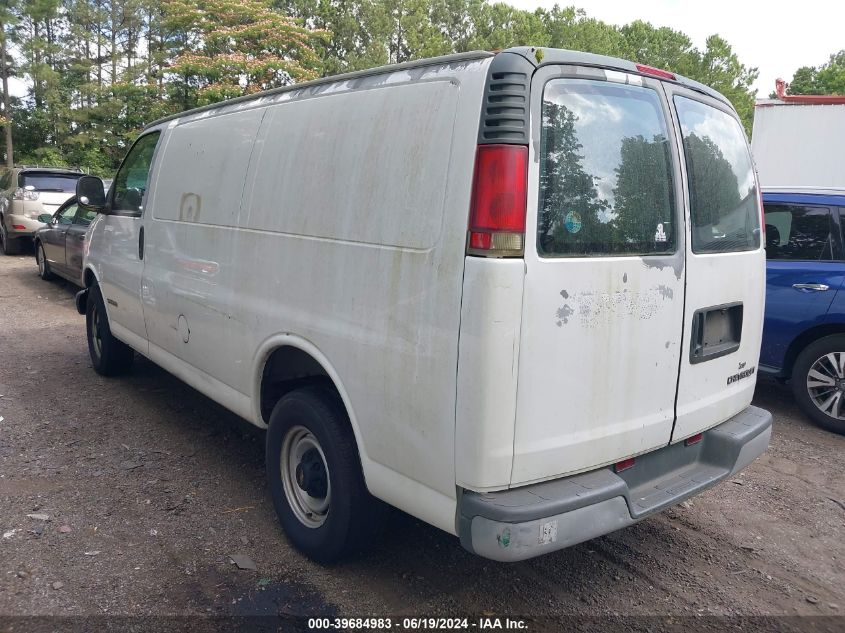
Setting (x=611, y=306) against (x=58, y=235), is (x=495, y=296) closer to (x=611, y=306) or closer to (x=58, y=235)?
(x=611, y=306)

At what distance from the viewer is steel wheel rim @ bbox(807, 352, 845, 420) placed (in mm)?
5383

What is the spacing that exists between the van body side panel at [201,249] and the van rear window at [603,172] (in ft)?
5.99

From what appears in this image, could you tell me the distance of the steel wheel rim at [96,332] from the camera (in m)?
6.21

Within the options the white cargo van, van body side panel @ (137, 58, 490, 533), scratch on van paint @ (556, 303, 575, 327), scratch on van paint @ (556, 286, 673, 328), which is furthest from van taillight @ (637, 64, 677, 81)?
scratch on van paint @ (556, 303, 575, 327)

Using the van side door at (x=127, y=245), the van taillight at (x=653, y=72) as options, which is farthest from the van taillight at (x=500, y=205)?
the van side door at (x=127, y=245)

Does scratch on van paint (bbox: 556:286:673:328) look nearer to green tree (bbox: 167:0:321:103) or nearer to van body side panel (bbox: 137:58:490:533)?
van body side panel (bbox: 137:58:490:533)

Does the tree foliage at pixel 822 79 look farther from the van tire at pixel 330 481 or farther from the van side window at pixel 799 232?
the van tire at pixel 330 481

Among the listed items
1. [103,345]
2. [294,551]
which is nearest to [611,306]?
[294,551]

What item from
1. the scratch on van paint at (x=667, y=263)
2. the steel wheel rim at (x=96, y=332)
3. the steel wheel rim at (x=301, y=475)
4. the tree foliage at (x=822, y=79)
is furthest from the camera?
the tree foliage at (x=822, y=79)

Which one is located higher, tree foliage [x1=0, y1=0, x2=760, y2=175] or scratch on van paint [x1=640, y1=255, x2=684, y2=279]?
tree foliage [x1=0, y1=0, x2=760, y2=175]

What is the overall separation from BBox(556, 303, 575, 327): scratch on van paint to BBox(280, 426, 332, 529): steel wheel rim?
1.38 m

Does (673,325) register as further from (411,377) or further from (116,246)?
(116,246)

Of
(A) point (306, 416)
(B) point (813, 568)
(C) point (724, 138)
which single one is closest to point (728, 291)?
(C) point (724, 138)

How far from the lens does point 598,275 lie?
261cm
